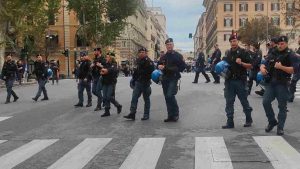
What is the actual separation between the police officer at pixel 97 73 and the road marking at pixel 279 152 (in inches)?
247

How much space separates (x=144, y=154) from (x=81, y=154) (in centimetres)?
100

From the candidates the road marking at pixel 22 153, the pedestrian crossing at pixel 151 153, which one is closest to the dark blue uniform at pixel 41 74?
the pedestrian crossing at pixel 151 153

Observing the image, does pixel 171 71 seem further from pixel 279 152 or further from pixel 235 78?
pixel 279 152

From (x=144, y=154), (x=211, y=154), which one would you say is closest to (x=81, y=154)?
(x=144, y=154)

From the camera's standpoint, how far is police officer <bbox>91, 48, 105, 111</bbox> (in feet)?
49.8

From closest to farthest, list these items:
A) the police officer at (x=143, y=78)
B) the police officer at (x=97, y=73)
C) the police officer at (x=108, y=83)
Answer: the police officer at (x=143, y=78), the police officer at (x=108, y=83), the police officer at (x=97, y=73)

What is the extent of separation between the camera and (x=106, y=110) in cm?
1412

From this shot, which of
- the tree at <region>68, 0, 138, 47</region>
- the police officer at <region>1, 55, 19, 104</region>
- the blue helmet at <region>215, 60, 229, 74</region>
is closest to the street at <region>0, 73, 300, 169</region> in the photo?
the blue helmet at <region>215, 60, 229, 74</region>

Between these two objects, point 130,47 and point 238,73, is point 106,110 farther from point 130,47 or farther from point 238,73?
point 130,47

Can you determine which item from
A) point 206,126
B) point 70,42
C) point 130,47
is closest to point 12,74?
point 206,126

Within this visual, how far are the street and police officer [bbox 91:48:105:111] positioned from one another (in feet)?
1.75

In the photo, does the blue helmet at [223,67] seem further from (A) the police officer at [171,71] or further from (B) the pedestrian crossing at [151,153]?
(B) the pedestrian crossing at [151,153]

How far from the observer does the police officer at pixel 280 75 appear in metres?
10.1

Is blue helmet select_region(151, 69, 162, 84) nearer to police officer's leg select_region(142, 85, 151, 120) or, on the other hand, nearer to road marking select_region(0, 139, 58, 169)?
police officer's leg select_region(142, 85, 151, 120)
